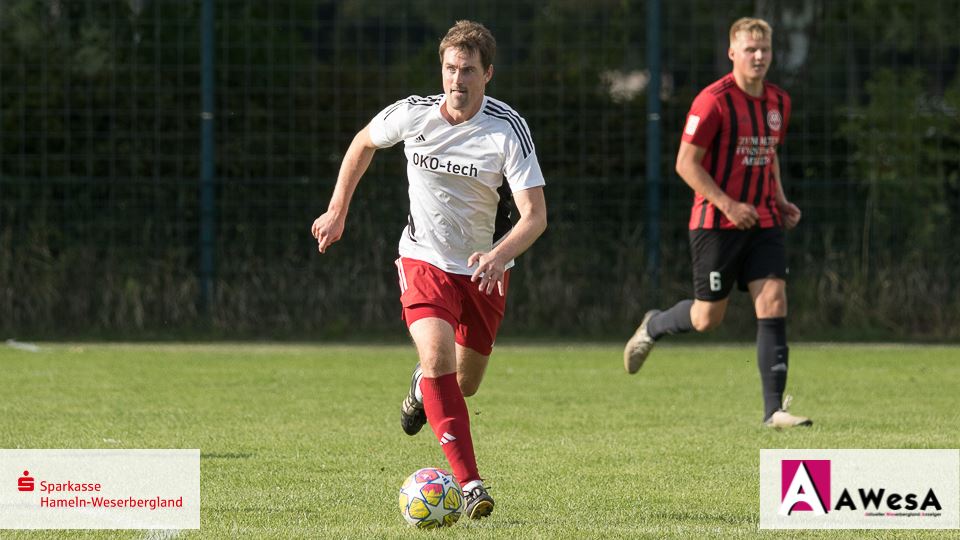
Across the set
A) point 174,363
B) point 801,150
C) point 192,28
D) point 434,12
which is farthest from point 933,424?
point 192,28

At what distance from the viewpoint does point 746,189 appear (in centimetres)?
959

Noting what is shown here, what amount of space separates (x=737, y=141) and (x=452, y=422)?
145 inches

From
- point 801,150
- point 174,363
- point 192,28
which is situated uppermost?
point 192,28

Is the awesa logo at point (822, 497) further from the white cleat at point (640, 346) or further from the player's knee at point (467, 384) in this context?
the white cleat at point (640, 346)

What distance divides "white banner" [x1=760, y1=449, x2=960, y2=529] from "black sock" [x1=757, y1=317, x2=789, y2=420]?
3196 mm

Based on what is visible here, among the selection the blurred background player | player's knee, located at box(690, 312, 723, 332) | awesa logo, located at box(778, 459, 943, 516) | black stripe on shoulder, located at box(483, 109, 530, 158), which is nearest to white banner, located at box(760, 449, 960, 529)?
awesa logo, located at box(778, 459, 943, 516)

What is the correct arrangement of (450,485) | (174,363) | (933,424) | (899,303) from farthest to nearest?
1. (899,303)
2. (174,363)
3. (933,424)
4. (450,485)

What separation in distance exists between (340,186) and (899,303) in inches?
399

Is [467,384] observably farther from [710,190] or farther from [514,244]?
[710,190]

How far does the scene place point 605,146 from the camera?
55.8 ft

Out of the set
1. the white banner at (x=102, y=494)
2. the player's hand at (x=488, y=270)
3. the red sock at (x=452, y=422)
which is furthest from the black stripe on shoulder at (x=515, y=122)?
the white banner at (x=102, y=494)

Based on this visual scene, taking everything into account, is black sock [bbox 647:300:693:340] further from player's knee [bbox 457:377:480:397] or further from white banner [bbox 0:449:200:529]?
white banner [bbox 0:449:200:529]

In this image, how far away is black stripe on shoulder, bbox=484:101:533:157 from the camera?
6.77 m

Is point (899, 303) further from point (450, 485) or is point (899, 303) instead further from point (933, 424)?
point (450, 485)
